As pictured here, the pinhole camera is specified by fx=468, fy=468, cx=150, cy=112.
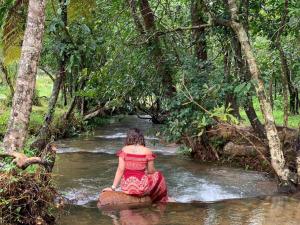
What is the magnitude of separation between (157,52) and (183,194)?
11.8ft

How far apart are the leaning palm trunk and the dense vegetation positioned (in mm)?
1895

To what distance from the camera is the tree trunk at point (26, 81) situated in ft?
20.5

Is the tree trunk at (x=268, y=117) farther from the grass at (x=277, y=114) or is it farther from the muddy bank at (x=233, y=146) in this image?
the grass at (x=277, y=114)

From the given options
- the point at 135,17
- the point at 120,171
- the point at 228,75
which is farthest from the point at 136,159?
the point at 135,17

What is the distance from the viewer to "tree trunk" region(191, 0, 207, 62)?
1095 cm

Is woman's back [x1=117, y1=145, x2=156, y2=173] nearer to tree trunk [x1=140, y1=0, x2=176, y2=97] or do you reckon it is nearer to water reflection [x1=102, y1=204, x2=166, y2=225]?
water reflection [x1=102, y1=204, x2=166, y2=225]

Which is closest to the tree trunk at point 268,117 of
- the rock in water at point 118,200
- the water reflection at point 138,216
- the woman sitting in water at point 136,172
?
the woman sitting in water at point 136,172

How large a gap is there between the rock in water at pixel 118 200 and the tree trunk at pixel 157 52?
409 cm

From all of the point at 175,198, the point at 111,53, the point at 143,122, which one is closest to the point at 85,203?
the point at 175,198

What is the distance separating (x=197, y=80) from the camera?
9812 mm

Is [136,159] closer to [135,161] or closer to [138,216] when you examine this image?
[135,161]

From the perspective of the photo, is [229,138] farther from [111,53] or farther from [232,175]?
[111,53]

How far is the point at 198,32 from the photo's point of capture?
11.1 meters

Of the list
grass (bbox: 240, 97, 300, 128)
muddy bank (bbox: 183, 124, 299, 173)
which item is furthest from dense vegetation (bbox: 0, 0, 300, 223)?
grass (bbox: 240, 97, 300, 128)
